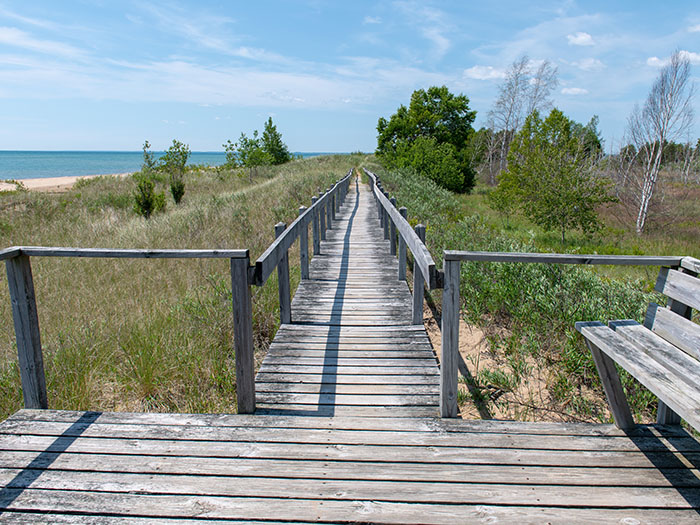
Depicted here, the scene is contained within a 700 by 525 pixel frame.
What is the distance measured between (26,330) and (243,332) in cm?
159

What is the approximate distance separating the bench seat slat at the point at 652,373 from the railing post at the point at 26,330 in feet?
12.9

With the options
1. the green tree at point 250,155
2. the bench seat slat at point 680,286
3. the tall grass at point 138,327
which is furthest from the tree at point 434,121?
the bench seat slat at point 680,286

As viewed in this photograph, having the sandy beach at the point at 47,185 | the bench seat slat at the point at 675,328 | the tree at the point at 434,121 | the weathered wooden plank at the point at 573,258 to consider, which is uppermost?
the tree at the point at 434,121

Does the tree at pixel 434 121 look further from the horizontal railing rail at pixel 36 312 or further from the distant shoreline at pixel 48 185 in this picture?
the horizontal railing rail at pixel 36 312

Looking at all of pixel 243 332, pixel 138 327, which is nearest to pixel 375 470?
pixel 243 332

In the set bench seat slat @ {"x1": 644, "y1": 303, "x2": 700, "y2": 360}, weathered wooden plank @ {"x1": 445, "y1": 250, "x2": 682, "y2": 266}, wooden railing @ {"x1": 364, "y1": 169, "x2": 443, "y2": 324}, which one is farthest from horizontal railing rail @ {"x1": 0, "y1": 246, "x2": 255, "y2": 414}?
bench seat slat @ {"x1": 644, "y1": 303, "x2": 700, "y2": 360}

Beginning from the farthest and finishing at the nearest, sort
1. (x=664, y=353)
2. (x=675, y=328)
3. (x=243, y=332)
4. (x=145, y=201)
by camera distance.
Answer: (x=145, y=201) < (x=243, y=332) < (x=675, y=328) < (x=664, y=353)

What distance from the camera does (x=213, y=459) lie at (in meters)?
2.62

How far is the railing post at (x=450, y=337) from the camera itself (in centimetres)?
301

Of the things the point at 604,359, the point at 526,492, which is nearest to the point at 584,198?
the point at 604,359

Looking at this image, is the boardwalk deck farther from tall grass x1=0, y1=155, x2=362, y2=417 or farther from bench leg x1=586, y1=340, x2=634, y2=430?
tall grass x1=0, y1=155, x2=362, y2=417

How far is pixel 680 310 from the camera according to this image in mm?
3041

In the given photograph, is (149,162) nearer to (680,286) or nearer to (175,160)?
(175,160)

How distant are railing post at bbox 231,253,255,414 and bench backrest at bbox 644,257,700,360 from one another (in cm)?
290
